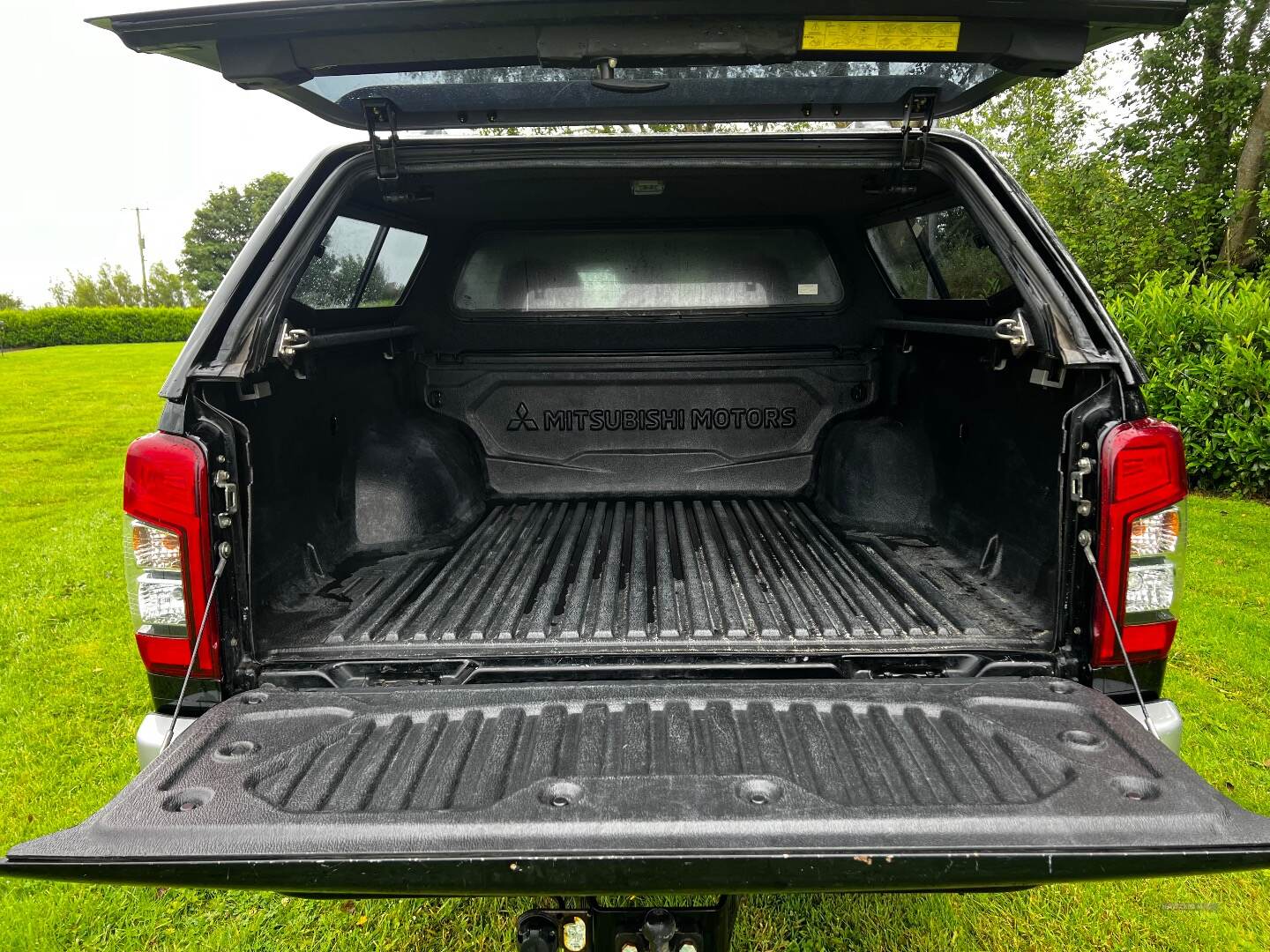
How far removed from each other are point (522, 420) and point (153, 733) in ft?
7.25

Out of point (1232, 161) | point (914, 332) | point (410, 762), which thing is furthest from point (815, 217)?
point (1232, 161)

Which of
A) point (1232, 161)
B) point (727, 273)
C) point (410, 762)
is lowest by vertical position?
point (410, 762)

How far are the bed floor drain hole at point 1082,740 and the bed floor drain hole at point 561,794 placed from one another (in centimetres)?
91

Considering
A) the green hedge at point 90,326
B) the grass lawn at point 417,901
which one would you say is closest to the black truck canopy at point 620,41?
the grass lawn at point 417,901

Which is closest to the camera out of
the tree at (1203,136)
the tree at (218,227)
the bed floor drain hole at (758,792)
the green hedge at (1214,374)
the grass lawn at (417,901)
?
the bed floor drain hole at (758,792)

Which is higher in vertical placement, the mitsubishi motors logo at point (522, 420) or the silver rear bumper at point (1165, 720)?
the mitsubishi motors logo at point (522, 420)

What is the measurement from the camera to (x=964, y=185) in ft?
6.95

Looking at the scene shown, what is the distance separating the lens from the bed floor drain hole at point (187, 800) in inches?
53.1

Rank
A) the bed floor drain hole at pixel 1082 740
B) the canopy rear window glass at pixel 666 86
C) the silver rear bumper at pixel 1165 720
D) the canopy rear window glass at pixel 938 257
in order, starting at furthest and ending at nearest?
the canopy rear window glass at pixel 938 257 < the canopy rear window glass at pixel 666 86 < the silver rear bumper at pixel 1165 720 < the bed floor drain hole at pixel 1082 740

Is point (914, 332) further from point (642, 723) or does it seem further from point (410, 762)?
point (410, 762)

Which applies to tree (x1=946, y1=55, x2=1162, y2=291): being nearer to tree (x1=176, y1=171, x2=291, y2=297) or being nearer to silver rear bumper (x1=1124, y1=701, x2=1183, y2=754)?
silver rear bumper (x1=1124, y1=701, x2=1183, y2=754)

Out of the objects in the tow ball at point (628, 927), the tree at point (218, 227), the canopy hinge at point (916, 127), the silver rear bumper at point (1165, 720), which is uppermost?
the tree at point (218, 227)

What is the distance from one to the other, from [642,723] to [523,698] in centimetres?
26

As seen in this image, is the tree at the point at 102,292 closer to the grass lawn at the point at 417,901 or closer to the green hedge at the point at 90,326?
the green hedge at the point at 90,326
